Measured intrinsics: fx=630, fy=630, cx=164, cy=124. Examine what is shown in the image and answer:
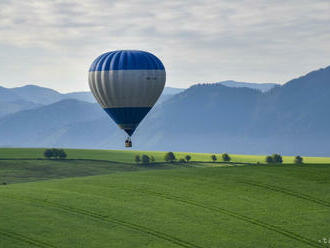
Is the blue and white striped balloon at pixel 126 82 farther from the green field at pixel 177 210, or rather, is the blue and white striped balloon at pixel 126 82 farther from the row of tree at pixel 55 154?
the row of tree at pixel 55 154

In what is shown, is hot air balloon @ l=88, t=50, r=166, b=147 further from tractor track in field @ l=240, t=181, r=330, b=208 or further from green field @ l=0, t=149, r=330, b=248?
tractor track in field @ l=240, t=181, r=330, b=208

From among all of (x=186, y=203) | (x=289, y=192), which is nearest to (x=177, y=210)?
(x=186, y=203)

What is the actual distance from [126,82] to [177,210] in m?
39.9

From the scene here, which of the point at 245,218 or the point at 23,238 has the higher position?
the point at 245,218

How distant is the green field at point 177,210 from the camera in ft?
144

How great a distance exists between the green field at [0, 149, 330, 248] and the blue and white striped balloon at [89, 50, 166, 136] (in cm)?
2003

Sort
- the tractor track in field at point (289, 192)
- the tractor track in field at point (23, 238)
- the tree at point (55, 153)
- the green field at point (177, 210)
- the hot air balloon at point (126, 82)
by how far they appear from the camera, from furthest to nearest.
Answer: the tree at point (55, 153) → the hot air balloon at point (126, 82) → the tractor track in field at point (289, 192) → the green field at point (177, 210) → the tractor track in field at point (23, 238)

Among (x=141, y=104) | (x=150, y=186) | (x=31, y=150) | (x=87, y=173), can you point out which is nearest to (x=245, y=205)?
(x=150, y=186)

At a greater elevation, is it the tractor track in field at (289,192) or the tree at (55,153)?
the tree at (55,153)

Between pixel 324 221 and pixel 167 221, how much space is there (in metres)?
12.3

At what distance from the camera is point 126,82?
8881 centimetres

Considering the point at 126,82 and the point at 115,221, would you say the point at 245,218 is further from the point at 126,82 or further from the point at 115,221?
the point at 126,82

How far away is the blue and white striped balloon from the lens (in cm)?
8881

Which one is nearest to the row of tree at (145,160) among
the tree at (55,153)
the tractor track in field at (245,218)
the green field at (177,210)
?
the tree at (55,153)
